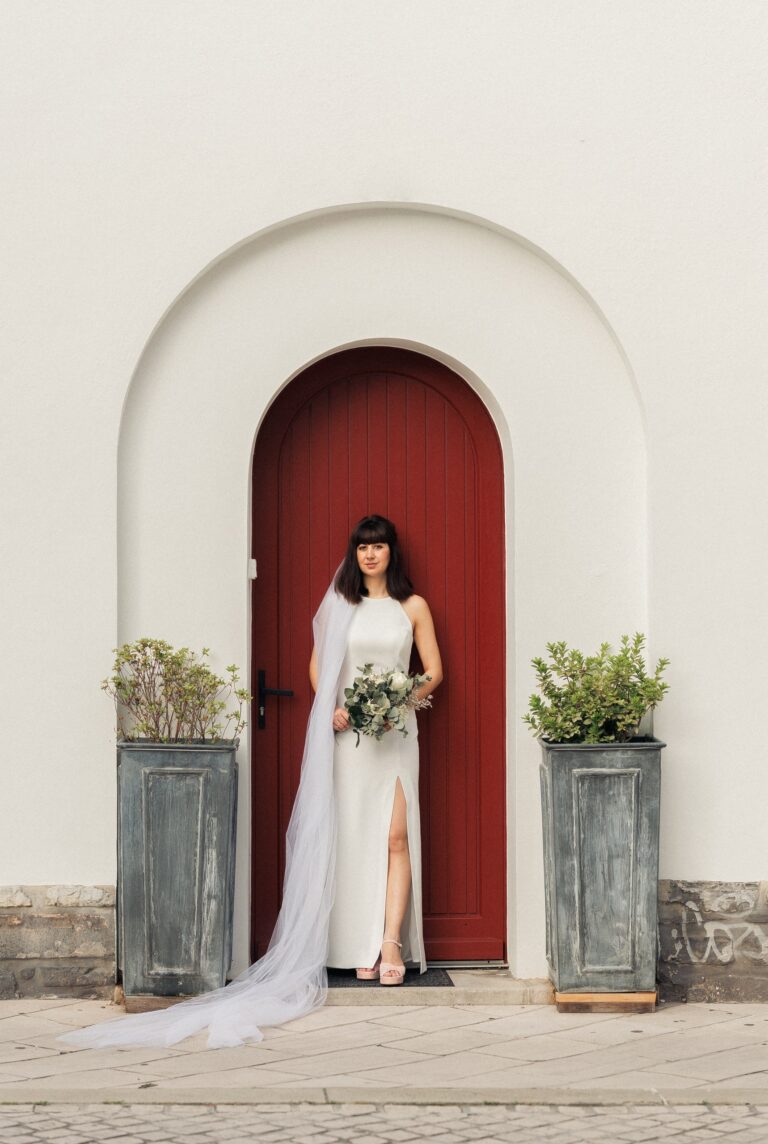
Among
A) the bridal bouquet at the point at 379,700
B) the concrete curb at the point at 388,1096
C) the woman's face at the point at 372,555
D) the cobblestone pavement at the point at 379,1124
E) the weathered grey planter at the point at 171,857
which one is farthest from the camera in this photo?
the woman's face at the point at 372,555

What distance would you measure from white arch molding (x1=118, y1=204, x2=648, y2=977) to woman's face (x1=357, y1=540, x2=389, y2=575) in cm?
56

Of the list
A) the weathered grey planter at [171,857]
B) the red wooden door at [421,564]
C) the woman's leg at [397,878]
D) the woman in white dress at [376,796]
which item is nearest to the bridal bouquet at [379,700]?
the woman in white dress at [376,796]

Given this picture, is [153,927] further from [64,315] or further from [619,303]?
[619,303]

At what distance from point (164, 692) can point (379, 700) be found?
3.31ft

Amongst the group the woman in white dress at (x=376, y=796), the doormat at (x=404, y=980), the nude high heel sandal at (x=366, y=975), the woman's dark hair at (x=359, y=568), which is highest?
the woman's dark hair at (x=359, y=568)

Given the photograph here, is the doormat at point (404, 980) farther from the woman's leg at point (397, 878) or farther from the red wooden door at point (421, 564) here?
the red wooden door at point (421, 564)

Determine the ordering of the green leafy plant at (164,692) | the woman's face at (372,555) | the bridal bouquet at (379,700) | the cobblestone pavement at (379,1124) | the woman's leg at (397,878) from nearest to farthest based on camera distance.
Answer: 1. the cobblestone pavement at (379,1124)
2. the green leafy plant at (164,692)
3. the bridal bouquet at (379,700)
4. the woman's leg at (397,878)
5. the woman's face at (372,555)

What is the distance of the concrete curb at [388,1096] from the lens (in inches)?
196

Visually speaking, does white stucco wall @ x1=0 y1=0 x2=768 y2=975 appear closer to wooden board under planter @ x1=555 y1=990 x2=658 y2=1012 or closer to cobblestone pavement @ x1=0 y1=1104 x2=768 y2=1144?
wooden board under planter @ x1=555 y1=990 x2=658 y2=1012

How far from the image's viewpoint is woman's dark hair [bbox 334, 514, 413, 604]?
671 centimetres

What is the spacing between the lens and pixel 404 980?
661cm

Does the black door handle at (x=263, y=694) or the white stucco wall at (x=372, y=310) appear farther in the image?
the black door handle at (x=263, y=694)

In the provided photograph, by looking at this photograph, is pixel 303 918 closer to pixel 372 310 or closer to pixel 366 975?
pixel 366 975

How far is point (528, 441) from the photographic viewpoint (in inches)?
263
